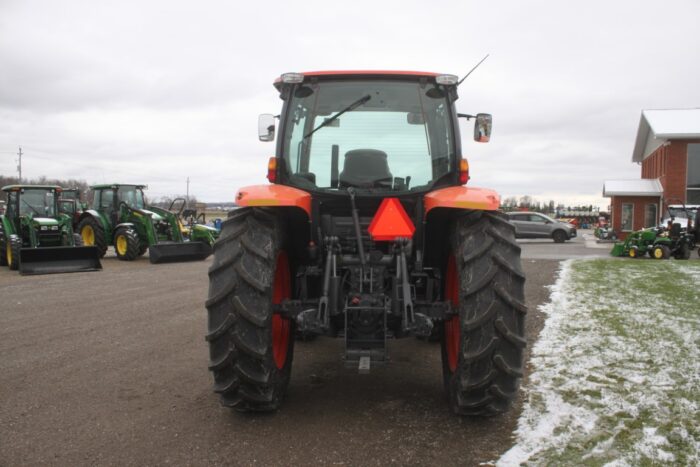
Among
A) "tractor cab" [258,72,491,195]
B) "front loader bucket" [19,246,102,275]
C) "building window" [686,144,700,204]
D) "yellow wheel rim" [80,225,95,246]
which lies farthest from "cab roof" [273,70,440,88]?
"building window" [686,144,700,204]

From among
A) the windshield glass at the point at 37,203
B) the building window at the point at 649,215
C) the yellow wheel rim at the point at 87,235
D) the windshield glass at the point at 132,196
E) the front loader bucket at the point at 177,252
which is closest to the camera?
the front loader bucket at the point at 177,252

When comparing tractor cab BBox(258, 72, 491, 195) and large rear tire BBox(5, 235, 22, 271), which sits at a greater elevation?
tractor cab BBox(258, 72, 491, 195)

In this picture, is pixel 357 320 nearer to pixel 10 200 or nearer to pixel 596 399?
pixel 596 399

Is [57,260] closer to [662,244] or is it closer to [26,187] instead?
[26,187]

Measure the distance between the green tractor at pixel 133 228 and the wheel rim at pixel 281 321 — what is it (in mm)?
12316

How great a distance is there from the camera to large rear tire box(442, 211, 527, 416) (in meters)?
3.36

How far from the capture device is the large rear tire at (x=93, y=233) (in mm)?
16969

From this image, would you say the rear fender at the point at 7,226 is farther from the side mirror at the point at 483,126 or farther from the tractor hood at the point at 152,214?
the side mirror at the point at 483,126

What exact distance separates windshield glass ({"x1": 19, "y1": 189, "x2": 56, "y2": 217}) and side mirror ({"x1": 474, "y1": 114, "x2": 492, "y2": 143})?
15402 millimetres

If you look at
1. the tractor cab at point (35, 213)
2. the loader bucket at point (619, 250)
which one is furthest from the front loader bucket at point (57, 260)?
the loader bucket at point (619, 250)

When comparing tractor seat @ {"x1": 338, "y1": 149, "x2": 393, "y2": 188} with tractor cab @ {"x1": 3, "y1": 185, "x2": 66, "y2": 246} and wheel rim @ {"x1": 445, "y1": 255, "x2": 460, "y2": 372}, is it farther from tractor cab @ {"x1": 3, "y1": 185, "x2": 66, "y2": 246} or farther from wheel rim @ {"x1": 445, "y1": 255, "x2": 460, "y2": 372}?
tractor cab @ {"x1": 3, "y1": 185, "x2": 66, "y2": 246}

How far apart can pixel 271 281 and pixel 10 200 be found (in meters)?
15.5

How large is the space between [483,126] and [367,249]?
1.43 metres

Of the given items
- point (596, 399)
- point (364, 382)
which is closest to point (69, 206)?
point (364, 382)
